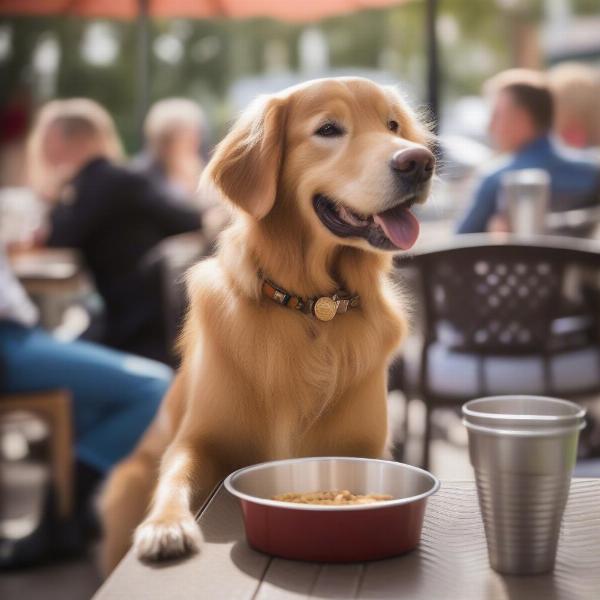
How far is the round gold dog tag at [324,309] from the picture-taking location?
147 cm

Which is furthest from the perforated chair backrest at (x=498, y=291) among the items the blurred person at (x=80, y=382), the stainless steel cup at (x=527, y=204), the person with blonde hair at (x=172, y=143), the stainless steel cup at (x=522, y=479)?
the person with blonde hair at (x=172, y=143)

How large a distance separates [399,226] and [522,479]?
560mm

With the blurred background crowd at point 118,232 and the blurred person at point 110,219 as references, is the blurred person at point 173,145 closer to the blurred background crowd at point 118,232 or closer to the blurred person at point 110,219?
the blurred background crowd at point 118,232

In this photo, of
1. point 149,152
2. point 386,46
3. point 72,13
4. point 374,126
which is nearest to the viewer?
point 374,126

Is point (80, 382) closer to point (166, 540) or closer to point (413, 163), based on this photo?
point (413, 163)

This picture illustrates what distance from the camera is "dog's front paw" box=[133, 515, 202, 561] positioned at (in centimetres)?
107

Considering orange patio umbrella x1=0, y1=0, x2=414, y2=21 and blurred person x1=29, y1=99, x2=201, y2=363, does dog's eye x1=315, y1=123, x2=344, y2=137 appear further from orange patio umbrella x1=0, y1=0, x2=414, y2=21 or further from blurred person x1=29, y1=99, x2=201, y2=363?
orange patio umbrella x1=0, y1=0, x2=414, y2=21

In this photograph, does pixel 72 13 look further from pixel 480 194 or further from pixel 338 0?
pixel 480 194

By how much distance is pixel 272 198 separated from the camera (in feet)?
5.00

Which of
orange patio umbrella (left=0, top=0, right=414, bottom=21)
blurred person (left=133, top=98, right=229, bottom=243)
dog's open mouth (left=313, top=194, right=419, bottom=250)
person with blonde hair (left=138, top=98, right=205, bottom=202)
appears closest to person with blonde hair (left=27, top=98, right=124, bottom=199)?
blurred person (left=133, top=98, right=229, bottom=243)

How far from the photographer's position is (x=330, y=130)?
61.7 inches

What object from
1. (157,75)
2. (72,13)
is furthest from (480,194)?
(157,75)

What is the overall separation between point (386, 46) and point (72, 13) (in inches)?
224

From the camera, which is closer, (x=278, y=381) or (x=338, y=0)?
(x=278, y=381)
